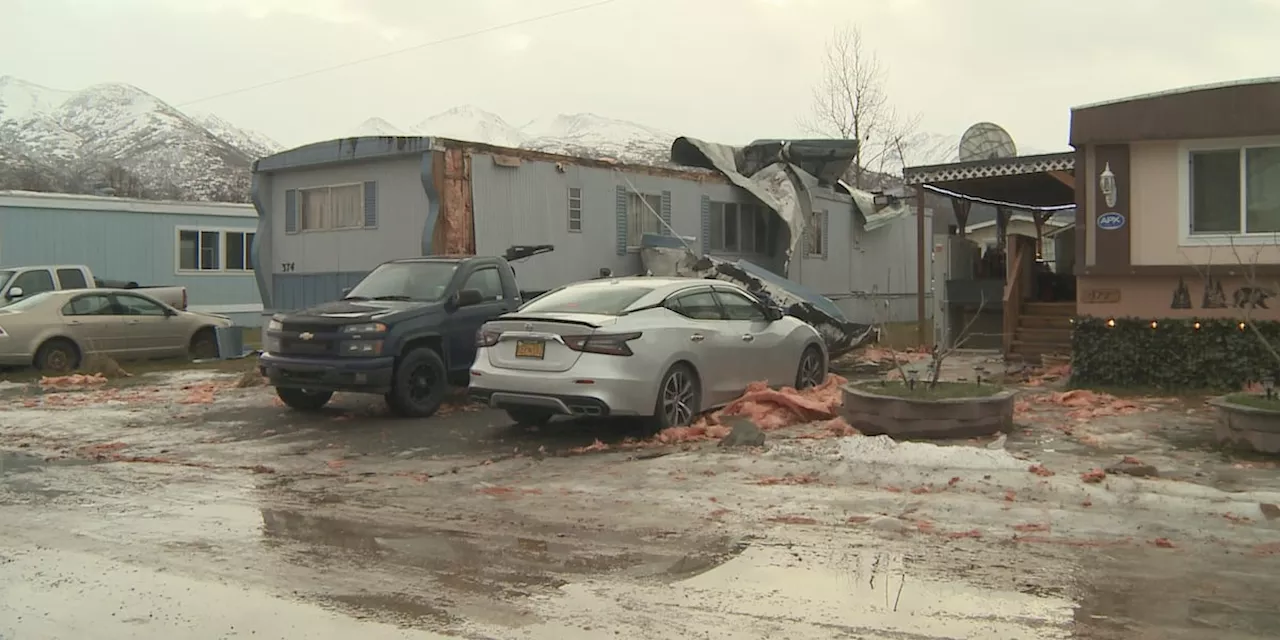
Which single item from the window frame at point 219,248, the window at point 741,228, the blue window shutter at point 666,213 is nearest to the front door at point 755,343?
the blue window shutter at point 666,213

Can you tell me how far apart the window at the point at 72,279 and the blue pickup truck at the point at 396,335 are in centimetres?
914

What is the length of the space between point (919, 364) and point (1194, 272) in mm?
4436

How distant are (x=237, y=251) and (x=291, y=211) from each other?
30.0ft

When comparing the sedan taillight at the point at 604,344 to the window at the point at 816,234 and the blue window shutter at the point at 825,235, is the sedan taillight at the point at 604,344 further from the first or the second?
the blue window shutter at the point at 825,235

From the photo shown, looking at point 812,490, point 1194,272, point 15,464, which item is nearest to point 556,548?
point 812,490

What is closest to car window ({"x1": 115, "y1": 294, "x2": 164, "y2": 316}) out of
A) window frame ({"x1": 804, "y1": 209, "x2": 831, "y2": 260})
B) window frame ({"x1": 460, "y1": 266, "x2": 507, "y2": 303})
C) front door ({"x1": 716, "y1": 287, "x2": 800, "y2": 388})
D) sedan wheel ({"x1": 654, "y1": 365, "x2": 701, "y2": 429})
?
window frame ({"x1": 460, "y1": 266, "x2": 507, "y2": 303})

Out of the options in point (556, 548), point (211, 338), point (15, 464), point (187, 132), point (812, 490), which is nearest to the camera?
point (556, 548)

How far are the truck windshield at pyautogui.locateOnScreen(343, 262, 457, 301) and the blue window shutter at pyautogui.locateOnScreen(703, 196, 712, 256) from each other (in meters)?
7.82

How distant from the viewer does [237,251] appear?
84.2 feet

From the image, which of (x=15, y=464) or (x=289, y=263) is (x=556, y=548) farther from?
(x=289, y=263)

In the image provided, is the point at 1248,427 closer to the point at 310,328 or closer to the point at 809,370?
the point at 809,370

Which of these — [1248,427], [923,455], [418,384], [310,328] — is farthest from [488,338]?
[1248,427]

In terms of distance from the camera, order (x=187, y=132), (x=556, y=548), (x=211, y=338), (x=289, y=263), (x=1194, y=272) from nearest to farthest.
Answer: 1. (x=556, y=548)
2. (x=1194, y=272)
3. (x=289, y=263)
4. (x=211, y=338)
5. (x=187, y=132)

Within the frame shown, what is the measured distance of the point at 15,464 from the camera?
31.3 feet
